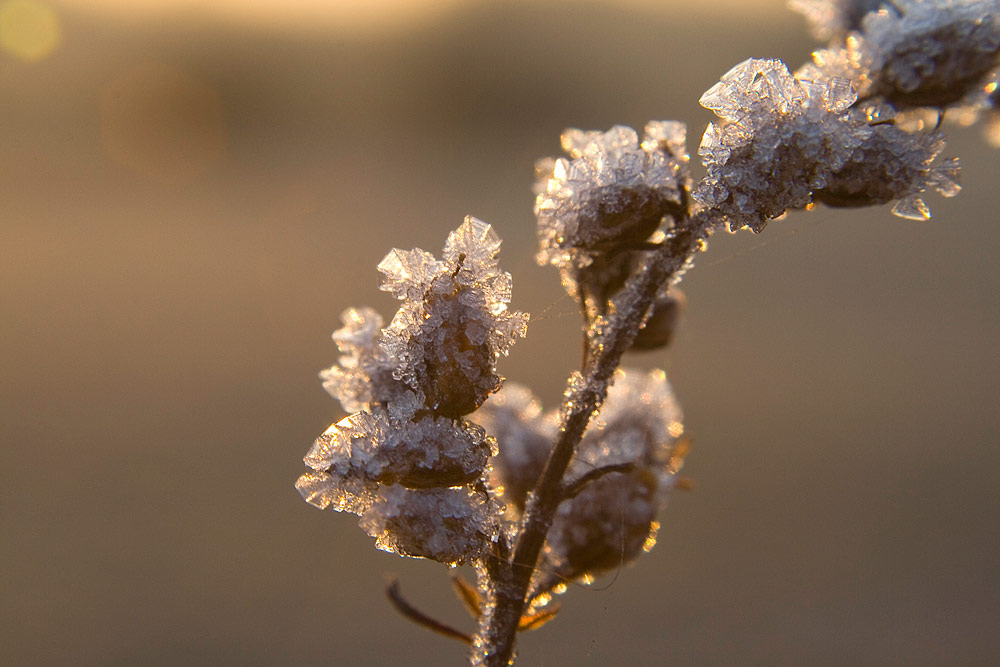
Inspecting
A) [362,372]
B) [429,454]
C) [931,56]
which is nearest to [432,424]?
[429,454]

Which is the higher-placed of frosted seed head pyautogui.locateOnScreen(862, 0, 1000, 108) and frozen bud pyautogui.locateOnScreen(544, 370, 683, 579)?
frosted seed head pyautogui.locateOnScreen(862, 0, 1000, 108)

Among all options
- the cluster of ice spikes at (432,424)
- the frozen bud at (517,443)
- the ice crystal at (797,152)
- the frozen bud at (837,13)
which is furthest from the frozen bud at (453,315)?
the frozen bud at (837,13)

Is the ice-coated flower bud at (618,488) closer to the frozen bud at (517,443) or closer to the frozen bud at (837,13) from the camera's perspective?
the frozen bud at (517,443)

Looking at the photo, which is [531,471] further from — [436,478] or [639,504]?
[436,478]

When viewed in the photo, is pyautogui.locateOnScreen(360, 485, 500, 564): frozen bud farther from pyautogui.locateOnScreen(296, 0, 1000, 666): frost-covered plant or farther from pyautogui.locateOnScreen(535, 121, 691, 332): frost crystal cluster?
pyautogui.locateOnScreen(535, 121, 691, 332): frost crystal cluster

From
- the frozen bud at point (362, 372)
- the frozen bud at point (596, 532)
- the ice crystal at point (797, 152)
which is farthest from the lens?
the frozen bud at point (596, 532)

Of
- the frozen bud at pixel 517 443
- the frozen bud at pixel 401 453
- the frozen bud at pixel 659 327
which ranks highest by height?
the frozen bud at pixel 659 327

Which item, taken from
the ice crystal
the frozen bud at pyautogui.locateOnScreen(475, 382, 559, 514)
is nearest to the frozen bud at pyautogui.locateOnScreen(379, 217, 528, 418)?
the ice crystal
